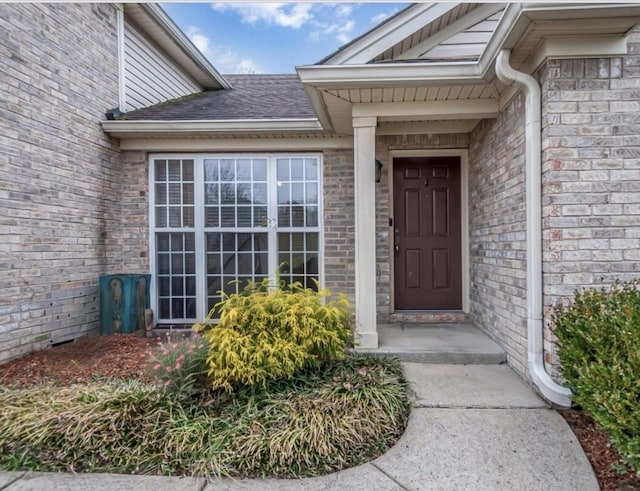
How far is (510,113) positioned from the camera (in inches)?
131

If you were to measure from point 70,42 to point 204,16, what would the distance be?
7133 millimetres

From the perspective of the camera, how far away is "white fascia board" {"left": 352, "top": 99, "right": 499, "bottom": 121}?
3.65m

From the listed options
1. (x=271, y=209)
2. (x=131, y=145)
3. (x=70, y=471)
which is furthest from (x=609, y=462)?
(x=131, y=145)

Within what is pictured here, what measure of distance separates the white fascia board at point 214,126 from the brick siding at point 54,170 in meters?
0.37

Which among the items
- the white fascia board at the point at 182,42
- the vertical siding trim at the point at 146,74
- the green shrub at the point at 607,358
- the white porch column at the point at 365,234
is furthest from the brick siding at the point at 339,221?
the white fascia board at the point at 182,42

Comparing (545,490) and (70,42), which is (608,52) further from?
(70,42)

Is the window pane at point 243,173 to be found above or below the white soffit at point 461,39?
below

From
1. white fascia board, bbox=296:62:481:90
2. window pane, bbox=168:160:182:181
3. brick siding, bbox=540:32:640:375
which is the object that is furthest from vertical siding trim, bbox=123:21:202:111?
brick siding, bbox=540:32:640:375

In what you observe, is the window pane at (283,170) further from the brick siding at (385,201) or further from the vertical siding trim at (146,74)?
the vertical siding trim at (146,74)

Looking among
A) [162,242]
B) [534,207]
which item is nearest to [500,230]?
[534,207]

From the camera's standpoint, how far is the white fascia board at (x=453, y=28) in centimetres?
380

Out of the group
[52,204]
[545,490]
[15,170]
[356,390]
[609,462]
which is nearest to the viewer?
[545,490]

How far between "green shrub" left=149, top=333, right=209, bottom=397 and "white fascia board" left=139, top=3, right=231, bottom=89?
4.90 meters

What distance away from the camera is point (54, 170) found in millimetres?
4020
